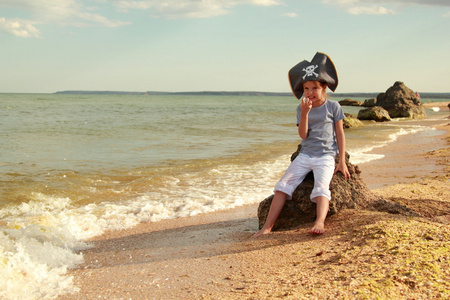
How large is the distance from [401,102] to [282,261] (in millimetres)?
32623

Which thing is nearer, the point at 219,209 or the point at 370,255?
the point at 370,255

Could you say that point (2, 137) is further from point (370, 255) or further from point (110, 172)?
point (370, 255)

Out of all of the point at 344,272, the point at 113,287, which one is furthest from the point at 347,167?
the point at 113,287

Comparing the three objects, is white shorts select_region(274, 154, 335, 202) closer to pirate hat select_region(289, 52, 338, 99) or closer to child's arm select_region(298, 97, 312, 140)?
child's arm select_region(298, 97, 312, 140)

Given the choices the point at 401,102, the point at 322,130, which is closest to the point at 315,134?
the point at 322,130

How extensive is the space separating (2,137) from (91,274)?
13723mm

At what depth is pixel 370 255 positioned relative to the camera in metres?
3.12

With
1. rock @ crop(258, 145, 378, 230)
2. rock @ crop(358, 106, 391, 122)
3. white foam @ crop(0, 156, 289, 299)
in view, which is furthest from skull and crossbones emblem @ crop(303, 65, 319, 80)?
rock @ crop(358, 106, 391, 122)

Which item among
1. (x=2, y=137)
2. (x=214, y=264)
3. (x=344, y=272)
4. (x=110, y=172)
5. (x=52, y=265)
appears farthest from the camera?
(x=2, y=137)

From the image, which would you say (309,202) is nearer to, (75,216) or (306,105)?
(306,105)

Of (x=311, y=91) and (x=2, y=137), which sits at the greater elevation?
(x=311, y=91)

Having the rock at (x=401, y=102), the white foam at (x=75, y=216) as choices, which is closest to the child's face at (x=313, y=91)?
the white foam at (x=75, y=216)

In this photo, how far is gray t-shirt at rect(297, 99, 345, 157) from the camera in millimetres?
4355

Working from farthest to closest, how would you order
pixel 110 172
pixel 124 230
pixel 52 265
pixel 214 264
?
pixel 110 172
pixel 124 230
pixel 52 265
pixel 214 264
